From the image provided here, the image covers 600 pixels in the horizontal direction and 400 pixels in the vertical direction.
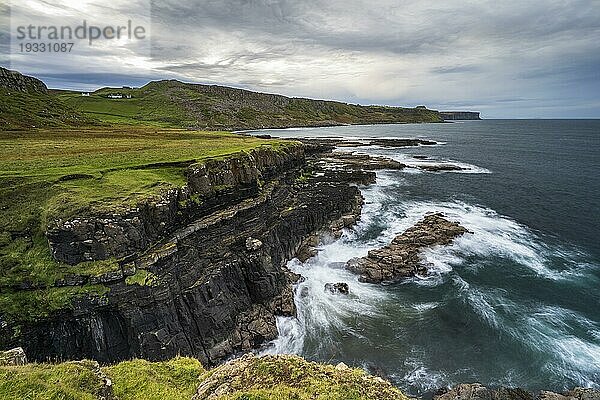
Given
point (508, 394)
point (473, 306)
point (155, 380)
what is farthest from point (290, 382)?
point (473, 306)

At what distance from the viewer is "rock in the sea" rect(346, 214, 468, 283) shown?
3338cm

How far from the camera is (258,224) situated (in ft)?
115

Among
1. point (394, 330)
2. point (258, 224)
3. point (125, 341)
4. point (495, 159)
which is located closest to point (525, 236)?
point (394, 330)

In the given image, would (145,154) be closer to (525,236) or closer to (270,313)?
(270,313)

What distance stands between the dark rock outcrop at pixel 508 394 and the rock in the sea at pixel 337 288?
12.6m

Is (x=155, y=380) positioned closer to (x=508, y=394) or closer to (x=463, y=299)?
(x=508, y=394)

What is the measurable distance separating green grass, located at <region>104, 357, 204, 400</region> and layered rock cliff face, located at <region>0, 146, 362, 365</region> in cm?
820

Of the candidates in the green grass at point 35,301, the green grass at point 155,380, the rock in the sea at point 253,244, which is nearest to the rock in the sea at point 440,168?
the rock in the sea at point 253,244

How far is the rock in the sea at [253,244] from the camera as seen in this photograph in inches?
1196

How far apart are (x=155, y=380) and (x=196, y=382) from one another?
1.52 meters

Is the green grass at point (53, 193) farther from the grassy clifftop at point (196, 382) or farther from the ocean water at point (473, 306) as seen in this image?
the ocean water at point (473, 306)

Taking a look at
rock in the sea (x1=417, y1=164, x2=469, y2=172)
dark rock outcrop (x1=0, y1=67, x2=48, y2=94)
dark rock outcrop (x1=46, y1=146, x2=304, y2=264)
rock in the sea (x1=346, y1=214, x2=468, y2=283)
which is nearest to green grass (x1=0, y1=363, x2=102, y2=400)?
dark rock outcrop (x1=46, y1=146, x2=304, y2=264)

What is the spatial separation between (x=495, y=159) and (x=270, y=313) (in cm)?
9696

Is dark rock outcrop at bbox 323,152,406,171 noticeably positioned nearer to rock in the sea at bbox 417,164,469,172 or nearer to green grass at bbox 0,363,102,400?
rock in the sea at bbox 417,164,469,172
